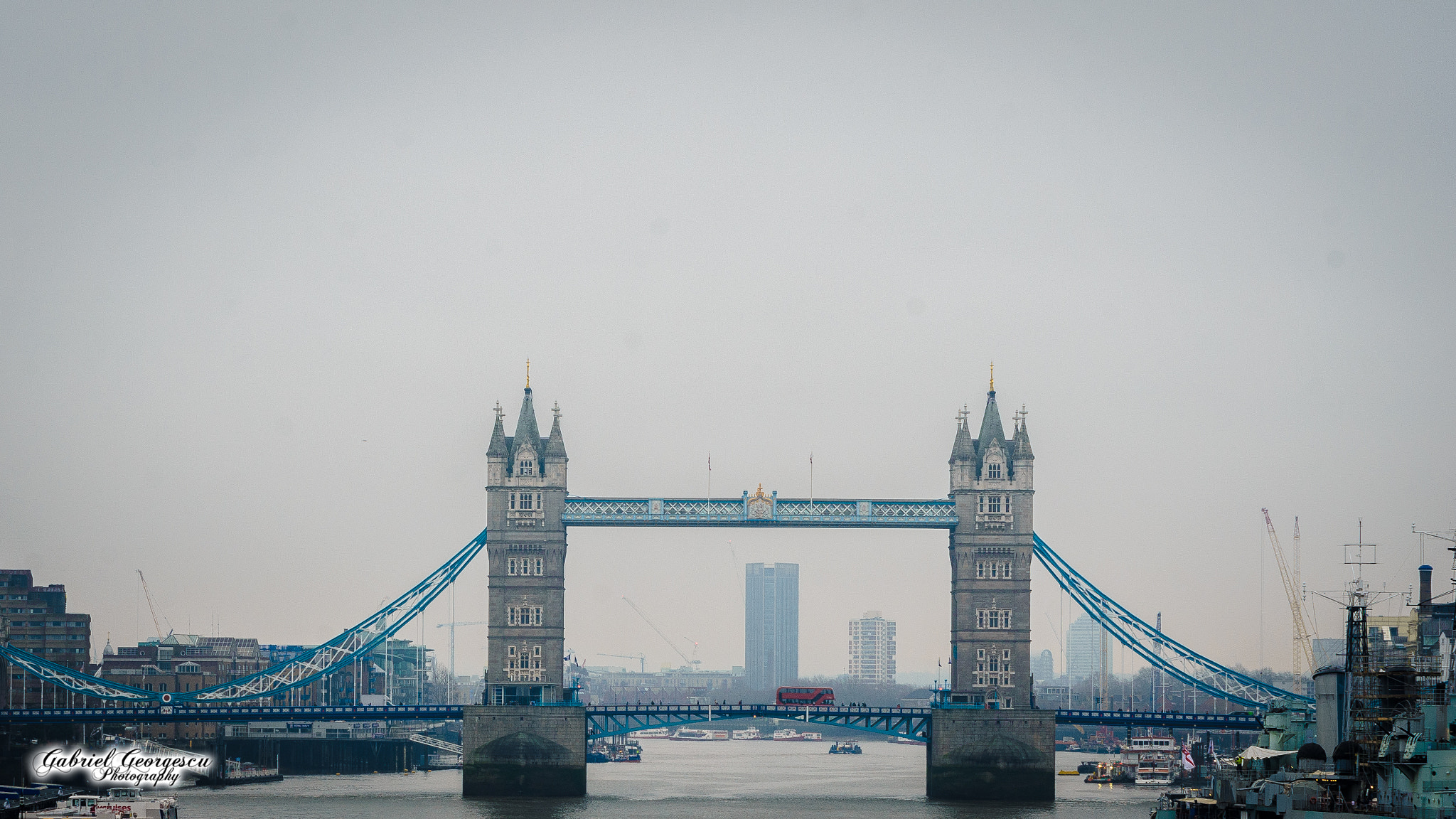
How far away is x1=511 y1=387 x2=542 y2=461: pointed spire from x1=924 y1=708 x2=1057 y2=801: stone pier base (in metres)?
32.8

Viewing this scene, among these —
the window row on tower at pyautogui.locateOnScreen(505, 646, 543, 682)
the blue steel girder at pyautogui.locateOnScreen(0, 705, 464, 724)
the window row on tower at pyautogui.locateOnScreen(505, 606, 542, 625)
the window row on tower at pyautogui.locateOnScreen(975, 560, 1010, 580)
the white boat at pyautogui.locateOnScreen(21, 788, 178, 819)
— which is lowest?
the white boat at pyautogui.locateOnScreen(21, 788, 178, 819)

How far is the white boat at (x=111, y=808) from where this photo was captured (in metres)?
88.6

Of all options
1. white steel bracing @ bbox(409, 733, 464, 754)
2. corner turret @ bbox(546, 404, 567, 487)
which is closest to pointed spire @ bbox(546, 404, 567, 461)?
corner turret @ bbox(546, 404, 567, 487)

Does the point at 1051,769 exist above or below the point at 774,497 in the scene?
below

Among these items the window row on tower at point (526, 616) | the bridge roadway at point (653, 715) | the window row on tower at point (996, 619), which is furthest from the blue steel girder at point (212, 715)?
the window row on tower at point (996, 619)

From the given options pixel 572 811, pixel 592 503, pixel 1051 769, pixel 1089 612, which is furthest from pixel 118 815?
pixel 1089 612

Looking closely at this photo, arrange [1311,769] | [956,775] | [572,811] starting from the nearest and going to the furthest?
1. [1311,769]
2. [572,811]
3. [956,775]

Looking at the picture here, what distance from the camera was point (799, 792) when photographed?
452ft

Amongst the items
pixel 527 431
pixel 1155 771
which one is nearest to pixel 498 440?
pixel 527 431

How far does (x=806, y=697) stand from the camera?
13875cm

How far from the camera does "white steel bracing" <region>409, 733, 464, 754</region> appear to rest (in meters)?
176

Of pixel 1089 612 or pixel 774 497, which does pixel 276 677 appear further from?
pixel 1089 612

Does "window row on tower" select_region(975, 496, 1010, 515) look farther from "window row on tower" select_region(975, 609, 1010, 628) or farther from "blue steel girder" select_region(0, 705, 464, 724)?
"blue steel girder" select_region(0, 705, 464, 724)

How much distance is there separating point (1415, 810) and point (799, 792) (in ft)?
272
